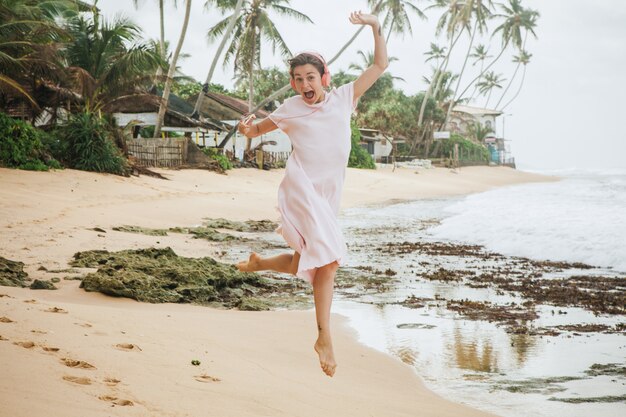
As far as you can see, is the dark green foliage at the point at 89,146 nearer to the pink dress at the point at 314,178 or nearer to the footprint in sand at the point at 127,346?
the footprint in sand at the point at 127,346

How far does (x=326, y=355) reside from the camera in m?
3.57

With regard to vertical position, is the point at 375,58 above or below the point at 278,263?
above

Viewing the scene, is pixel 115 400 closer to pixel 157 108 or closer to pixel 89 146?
pixel 89 146

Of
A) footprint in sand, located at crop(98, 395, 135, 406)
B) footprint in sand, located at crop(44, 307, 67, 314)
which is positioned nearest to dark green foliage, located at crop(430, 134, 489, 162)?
footprint in sand, located at crop(44, 307, 67, 314)

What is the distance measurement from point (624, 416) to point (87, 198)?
14793 millimetres

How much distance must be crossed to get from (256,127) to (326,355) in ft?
4.06

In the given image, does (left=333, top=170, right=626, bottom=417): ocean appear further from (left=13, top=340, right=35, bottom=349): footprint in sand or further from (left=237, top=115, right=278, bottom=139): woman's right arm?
(left=13, top=340, right=35, bottom=349): footprint in sand

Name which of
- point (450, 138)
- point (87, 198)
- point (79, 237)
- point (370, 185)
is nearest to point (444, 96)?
point (450, 138)

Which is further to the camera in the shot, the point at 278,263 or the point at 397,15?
the point at 397,15

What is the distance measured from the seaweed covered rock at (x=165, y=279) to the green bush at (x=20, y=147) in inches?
428

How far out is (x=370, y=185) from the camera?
36.7m

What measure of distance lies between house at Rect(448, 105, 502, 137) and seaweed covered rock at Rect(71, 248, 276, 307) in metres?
71.5

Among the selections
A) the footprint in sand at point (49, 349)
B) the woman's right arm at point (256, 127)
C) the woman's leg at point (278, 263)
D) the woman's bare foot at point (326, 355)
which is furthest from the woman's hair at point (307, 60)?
the footprint in sand at point (49, 349)

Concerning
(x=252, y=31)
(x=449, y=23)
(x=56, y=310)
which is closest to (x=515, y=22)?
(x=449, y=23)
